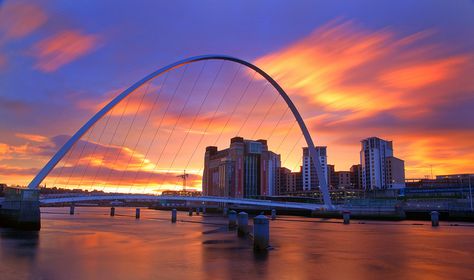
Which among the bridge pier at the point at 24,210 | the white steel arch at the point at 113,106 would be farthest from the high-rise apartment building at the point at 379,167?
the bridge pier at the point at 24,210

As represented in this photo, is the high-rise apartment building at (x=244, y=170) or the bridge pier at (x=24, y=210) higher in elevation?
the high-rise apartment building at (x=244, y=170)

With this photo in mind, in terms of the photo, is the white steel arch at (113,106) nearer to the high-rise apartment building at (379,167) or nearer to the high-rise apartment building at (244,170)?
the high-rise apartment building at (244,170)

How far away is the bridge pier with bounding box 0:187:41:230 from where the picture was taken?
114 feet

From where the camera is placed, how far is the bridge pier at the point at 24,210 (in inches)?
1372

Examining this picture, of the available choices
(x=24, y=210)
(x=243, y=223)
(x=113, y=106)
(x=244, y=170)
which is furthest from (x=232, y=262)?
(x=244, y=170)

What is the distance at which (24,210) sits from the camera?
35188 mm

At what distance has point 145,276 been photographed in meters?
14.4

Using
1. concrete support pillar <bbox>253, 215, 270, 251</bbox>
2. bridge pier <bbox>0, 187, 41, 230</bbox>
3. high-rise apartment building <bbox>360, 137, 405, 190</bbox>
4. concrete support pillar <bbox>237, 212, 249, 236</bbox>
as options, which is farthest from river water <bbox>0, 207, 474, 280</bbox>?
high-rise apartment building <bbox>360, 137, 405, 190</bbox>

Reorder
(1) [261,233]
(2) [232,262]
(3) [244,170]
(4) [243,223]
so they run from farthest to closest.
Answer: (3) [244,170]
(4) [243,223]
(1) [261,233]
(2) [232,262]

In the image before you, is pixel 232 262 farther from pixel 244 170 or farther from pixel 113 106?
pixel 244 170

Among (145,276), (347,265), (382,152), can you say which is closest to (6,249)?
(145,276)

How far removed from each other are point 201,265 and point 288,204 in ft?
176

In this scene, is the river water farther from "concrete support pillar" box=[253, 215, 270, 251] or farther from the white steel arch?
the white steel arch

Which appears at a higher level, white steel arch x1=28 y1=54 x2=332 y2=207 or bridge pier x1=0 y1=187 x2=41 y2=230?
white steel arch x1=28 y1=54 x2=332 y2=207
